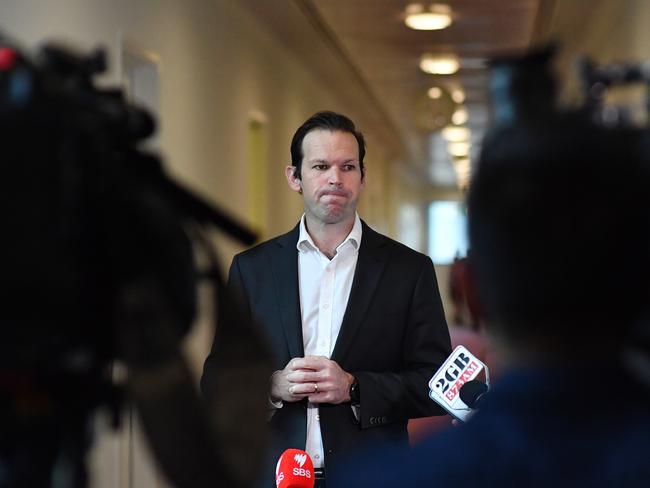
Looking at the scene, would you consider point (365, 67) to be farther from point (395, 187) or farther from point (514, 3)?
Answer: point (395, 187)

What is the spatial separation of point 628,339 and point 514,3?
8033 mm

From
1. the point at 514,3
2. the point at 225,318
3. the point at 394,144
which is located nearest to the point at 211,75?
the point at 514,3

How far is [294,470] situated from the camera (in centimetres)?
298

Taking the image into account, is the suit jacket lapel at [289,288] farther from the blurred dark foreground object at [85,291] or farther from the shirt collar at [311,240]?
the blurred dark foreground object at [85,291]

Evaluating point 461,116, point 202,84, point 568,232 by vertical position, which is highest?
point 461,116

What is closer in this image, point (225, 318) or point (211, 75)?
point (225, 318)

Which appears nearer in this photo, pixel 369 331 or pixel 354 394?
pixel 354 394

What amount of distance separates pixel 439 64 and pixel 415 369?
8778mm

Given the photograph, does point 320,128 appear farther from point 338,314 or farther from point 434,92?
point 434,92

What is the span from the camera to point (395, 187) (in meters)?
23.4

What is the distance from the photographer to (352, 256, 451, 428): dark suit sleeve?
3.31 meters

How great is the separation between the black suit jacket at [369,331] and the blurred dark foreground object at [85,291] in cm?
189

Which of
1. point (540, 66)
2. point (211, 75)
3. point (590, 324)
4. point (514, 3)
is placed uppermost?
point (514, 3)

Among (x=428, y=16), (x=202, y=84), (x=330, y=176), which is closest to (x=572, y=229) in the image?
(x=330, y=176)
